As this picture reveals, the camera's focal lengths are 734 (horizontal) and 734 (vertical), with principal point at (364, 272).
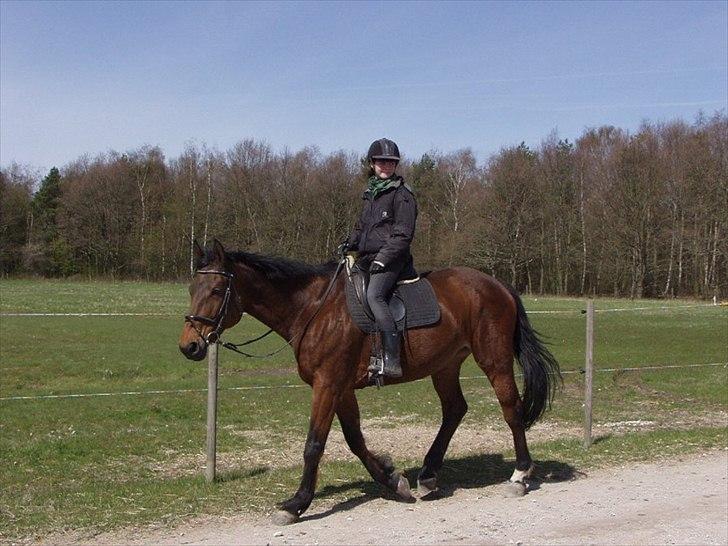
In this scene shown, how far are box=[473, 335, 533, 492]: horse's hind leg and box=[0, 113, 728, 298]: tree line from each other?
4009 centimetres

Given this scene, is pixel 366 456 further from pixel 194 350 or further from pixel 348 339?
pixel 194 350

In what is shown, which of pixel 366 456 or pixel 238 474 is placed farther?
pixel 238 474

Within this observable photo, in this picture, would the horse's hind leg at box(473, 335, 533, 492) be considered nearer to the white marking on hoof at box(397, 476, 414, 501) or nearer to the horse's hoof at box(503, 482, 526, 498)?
the horse's hoof at box(503, 482, 526, 498)

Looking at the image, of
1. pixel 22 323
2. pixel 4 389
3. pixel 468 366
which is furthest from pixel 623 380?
pixel 22 323

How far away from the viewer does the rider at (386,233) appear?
6.36 metres

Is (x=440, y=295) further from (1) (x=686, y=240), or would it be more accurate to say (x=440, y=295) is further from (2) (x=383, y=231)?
(1) (x=686, y=240)

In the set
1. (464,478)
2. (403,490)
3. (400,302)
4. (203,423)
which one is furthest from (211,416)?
(203,423)

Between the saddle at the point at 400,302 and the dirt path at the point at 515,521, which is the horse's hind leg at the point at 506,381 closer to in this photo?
the dirt path at the point at 515,521

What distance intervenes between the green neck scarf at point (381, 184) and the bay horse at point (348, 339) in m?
0.86

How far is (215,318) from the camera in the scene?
19.7 feet

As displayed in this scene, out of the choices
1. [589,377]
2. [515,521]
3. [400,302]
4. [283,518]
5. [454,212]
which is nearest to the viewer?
[283,518]

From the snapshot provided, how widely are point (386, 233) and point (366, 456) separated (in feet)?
6.75

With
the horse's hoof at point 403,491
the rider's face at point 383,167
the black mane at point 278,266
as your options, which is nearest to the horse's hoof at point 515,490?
the horse's hoof at point 403,491

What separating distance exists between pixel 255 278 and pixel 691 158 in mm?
56609
